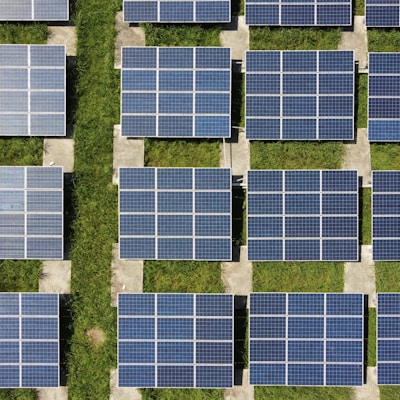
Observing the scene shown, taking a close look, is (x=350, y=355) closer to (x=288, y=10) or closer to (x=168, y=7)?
(x=288, y=10)

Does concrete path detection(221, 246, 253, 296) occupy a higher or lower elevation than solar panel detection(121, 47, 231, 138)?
lower

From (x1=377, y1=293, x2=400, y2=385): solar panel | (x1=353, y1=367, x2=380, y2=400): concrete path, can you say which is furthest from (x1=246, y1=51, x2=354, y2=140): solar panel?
(x1=353, y1=367, x2=380, y2=400): concrete path

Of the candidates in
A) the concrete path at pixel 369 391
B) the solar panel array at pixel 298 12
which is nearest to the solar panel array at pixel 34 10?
the solar panel array at pixel 298 12

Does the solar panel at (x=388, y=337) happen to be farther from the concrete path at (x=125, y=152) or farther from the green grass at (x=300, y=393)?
the concrete path at (x=125, y=152)

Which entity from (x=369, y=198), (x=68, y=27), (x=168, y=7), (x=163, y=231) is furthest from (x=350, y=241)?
(x=68, y=27)

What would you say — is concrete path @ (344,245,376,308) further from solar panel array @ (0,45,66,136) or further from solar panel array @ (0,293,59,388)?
solar panel array @ (0,45,66,136)

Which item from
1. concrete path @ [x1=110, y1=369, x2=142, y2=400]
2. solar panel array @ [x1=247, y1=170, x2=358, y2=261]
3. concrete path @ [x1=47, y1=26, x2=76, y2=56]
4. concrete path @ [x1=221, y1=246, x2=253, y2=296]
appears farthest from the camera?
concrete path @ [x1=47, y1=26, x2=76, y2=56]
